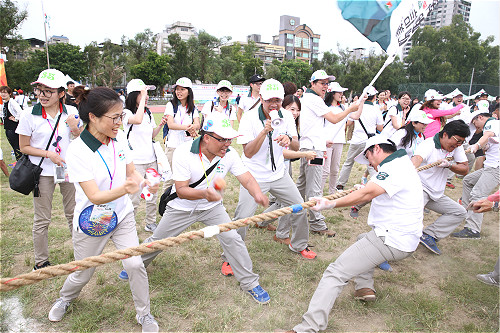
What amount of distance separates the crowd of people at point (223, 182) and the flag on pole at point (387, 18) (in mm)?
1009

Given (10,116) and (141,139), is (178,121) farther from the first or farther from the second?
(10,116)

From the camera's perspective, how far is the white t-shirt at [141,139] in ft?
15.1

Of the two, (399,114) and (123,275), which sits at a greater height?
(399,114)

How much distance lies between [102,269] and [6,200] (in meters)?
3.56

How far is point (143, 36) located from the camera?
5872cm

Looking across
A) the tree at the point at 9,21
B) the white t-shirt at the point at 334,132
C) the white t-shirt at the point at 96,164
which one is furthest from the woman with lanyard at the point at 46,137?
the tree at the point at 9,21

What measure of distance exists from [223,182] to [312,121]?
8.27 ft

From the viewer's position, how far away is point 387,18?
4.19 meters

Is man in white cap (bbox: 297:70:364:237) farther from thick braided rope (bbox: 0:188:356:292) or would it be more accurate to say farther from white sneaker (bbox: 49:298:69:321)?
white sneaker (bbox: 49:298:69:321)

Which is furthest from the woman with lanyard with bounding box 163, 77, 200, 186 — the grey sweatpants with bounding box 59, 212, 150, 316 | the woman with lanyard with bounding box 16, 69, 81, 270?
the grey sweatpants with bounding box 59, 212, 150, 316

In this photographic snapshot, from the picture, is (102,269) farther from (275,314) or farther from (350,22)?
(350,22)

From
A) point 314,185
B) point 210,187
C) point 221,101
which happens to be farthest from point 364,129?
point 210,187

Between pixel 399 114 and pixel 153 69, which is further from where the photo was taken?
pixel 153 69

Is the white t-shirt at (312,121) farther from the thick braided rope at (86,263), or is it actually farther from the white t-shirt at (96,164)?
the white t-shirt at (96,164)
